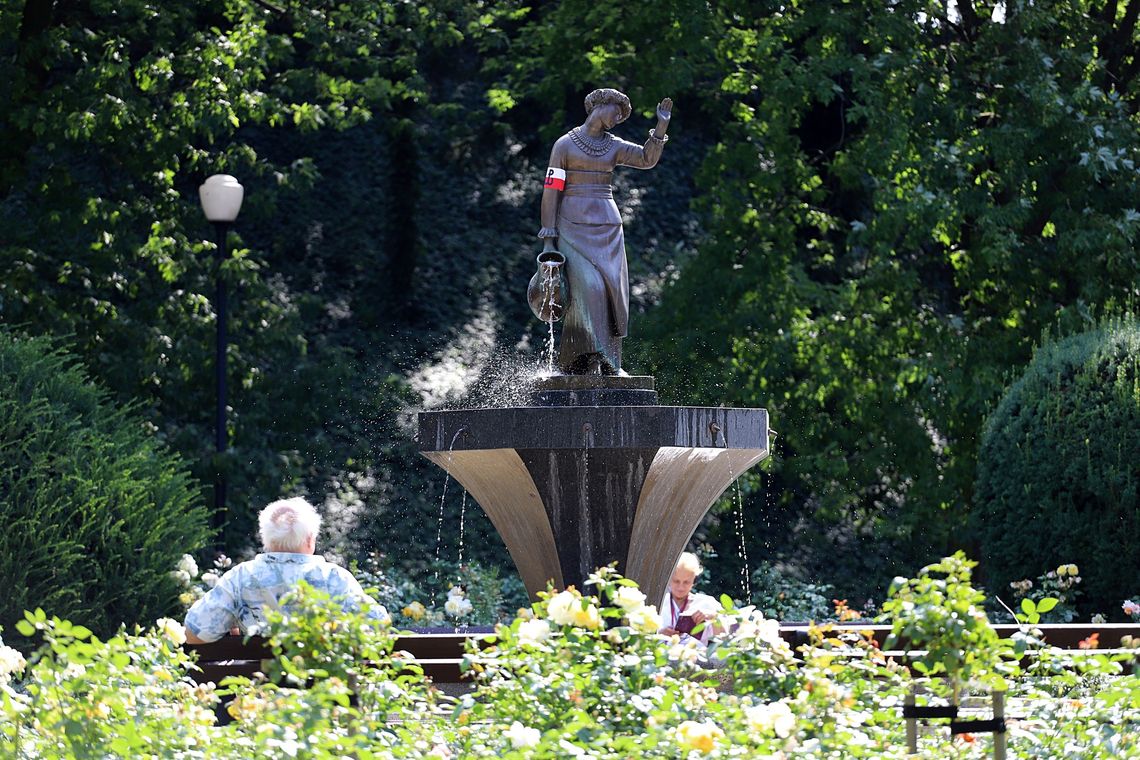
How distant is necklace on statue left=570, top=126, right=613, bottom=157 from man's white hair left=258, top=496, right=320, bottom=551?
262 centimetres

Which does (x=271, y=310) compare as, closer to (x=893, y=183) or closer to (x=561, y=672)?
(x=893, y=183)

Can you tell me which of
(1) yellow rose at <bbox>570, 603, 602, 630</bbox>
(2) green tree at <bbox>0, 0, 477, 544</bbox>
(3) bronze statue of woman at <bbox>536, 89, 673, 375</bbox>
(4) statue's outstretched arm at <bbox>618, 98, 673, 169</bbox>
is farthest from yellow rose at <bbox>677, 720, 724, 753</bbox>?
(2) green tree at <bbox>0, 0, 477, 544</bbox>

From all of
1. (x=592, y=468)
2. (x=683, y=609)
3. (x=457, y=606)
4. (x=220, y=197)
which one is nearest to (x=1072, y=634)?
(x=683, y=609)

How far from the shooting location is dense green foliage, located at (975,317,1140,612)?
37.1 feet

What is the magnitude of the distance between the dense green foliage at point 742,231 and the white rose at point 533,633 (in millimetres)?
9911

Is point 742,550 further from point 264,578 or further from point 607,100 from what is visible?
point 264,578

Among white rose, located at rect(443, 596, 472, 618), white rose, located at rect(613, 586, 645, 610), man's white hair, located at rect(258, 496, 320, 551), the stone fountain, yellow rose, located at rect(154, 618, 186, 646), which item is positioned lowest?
white rose, located at rect(443, 596, 472, 618)

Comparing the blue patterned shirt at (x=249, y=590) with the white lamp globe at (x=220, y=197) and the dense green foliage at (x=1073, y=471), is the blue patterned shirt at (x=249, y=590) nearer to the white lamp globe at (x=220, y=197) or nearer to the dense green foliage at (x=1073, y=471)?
the dense green foliage at (x=1073, y=471)

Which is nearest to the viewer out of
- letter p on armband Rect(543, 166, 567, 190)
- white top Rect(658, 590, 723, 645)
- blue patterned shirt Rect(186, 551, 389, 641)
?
blue patterned shirt Rect(186, 551, 389, 641)

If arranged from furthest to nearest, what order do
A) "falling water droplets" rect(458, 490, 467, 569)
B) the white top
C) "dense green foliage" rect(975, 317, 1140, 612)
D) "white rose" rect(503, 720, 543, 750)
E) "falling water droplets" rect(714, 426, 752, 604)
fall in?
1. "falling water droplets" rect(458, 490, 467, 569)
2. "falling water droplets" rect(714, 426, 752, 604)
3. "dense green foliage" rect(975, 317, 1140, 612)
4. the white top
5. "white rose" rect(503, 720, 543, 750)

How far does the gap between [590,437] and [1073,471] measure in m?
5.14

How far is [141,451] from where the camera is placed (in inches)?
410

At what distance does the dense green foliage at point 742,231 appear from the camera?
14.8 metres

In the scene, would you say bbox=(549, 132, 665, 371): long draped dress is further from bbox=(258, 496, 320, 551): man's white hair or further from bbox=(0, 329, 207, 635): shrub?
bbox=(0, 329, 207, 635): shrub
